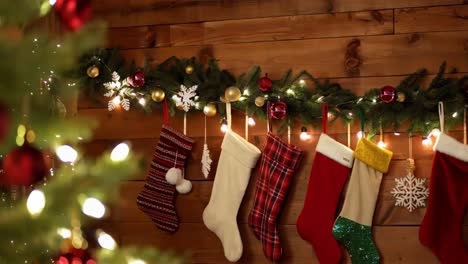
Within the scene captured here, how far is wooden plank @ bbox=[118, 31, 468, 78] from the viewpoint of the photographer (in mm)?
2549

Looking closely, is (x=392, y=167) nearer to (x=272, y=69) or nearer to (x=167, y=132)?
(x=272, y=69)

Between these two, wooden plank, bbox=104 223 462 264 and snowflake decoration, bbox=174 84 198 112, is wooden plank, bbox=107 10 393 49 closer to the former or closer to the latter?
snowflake decoration, bbox=174 84 198 112

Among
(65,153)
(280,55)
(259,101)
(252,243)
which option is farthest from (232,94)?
(65,153)

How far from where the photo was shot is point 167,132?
9.07 feet

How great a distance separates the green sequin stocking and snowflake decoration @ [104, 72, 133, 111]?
109 cm

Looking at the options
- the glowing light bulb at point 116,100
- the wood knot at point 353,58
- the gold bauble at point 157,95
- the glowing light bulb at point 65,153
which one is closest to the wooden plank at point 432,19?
the wood knot at point 353,58

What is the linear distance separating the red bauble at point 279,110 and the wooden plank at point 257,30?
411mm

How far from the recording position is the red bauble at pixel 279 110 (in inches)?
97.7

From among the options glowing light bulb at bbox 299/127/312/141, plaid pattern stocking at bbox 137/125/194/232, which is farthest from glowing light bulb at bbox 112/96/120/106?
glowing light bulb at bbox 299/127/312/141

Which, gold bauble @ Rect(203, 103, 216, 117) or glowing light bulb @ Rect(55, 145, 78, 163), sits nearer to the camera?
glowing light bulb @ Rect(55, 145, 78, 163)

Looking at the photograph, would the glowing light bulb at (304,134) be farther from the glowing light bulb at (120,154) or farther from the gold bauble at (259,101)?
the glowing light bulb at (120,154)

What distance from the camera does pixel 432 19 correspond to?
101 inches

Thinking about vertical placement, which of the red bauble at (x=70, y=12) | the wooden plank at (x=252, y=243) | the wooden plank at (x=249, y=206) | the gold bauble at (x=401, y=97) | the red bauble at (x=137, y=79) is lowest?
the wooden plank at (x=252, y=243)

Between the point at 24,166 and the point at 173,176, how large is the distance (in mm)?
1859
